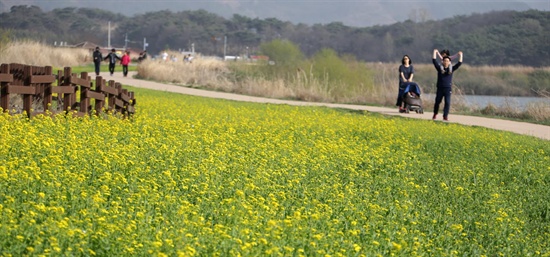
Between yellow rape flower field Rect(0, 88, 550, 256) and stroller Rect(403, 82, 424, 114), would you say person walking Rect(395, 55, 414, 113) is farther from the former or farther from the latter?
yellow rape flower field Rect(0, 88, 550, 256)

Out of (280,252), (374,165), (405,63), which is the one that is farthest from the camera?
(405,63)

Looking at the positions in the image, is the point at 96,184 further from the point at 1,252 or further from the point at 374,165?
the point at 374,165

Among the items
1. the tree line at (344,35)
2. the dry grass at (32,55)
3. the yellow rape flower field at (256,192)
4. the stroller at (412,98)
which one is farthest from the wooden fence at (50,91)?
the tree line at (344,35)

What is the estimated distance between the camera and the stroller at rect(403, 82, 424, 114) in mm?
27625

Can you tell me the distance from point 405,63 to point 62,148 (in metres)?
15.9

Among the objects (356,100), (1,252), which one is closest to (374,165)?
(1,252)

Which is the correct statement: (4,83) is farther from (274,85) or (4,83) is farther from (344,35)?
(344,35)

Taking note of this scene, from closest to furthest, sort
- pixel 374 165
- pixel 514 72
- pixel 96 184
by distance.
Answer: pixel 96 184, pixel 374 165, pixel 514 72

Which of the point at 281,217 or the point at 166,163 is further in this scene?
the point at 166,163

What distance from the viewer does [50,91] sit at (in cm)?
1845

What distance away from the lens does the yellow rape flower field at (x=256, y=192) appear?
874 cm

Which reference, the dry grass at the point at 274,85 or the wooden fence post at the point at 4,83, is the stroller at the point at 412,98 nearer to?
the dry grass at the point at 274,85

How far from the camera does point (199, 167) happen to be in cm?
1290

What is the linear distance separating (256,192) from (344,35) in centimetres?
16103
